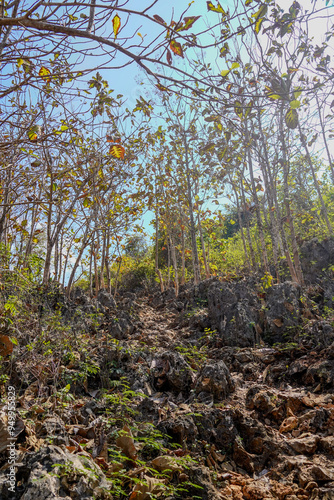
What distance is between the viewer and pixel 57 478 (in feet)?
5.38

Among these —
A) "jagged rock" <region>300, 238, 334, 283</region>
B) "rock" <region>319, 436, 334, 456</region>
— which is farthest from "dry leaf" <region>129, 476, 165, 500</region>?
"jagged rock" <region>300, 238, 334, 283</region>

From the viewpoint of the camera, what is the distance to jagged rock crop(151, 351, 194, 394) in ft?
11.6

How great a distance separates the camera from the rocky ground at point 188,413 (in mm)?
1937

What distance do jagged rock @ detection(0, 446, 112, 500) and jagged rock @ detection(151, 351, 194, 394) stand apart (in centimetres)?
177

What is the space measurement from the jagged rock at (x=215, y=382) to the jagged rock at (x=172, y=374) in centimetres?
17

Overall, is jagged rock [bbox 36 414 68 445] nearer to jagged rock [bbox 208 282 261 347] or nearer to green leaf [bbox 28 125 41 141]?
green leaf [bbox 28 125 41 141]

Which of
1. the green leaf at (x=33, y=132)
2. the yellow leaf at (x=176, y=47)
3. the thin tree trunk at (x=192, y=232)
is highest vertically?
the thin tree trunk at (x=192, y=232)

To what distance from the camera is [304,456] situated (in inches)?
94.6

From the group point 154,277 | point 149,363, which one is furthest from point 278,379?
point 154,277

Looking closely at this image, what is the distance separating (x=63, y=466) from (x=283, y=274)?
6.50m

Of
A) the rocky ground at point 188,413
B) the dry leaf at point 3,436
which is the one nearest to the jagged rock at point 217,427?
the rocky ground at point 188,413

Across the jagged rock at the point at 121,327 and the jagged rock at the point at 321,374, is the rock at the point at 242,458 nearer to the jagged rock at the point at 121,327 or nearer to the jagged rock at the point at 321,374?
the jagged rock at the point at 321,374

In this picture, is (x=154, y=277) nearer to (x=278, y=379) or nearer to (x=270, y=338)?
(x=270, y=338)

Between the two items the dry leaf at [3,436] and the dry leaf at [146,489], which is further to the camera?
the dry leaf at [3,436]
